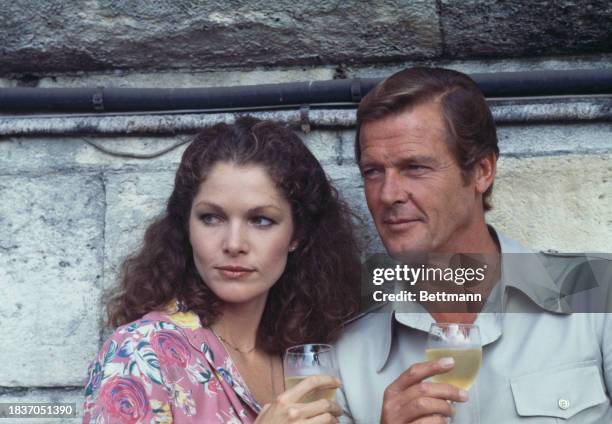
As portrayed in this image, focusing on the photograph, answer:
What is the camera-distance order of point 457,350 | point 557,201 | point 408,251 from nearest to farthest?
point 457,350
point 408,251
point 557,201

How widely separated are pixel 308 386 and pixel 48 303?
1109 millimetres

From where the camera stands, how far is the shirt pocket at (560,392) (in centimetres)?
240

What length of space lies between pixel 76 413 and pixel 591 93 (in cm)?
178

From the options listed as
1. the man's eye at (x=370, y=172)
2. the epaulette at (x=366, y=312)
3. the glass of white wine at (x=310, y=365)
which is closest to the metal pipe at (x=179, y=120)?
the man's eye at (x=370, y=172)

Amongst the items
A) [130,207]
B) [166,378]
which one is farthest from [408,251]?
[130,207]

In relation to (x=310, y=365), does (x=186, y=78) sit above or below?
above

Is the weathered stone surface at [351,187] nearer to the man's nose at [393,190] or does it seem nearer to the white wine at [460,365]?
the man's nose at [393,190]

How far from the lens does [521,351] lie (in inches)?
98.3

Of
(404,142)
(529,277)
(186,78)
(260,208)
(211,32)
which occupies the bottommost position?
(529,277)

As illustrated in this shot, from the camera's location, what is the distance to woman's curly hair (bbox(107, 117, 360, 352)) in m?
2.53

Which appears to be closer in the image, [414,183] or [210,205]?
[210,205]

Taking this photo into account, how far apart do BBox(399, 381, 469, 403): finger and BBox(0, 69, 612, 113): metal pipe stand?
1.10 m

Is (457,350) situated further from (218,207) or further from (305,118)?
(305,118)

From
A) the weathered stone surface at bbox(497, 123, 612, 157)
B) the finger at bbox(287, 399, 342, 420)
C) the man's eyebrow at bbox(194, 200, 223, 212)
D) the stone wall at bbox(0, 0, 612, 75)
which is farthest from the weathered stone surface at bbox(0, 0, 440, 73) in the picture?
the finger at bbox(287, 399, 342, 420)
